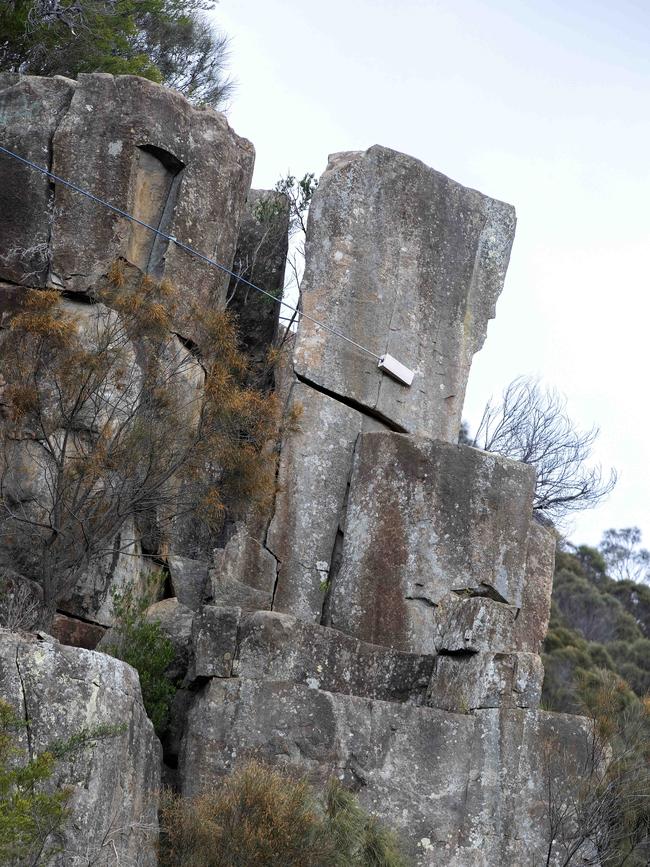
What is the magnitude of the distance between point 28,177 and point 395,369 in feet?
14.0

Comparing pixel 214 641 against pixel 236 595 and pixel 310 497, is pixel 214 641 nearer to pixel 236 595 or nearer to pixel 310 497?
pixel 236 595

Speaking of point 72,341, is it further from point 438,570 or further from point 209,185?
point 438,570

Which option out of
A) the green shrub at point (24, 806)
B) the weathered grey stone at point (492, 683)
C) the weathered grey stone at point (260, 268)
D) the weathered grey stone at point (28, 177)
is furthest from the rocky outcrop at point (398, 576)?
the weathered grey stone at point (28, 177)

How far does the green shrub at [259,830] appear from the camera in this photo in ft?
35.0

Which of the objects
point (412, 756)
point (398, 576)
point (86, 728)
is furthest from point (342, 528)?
point (86, 728)

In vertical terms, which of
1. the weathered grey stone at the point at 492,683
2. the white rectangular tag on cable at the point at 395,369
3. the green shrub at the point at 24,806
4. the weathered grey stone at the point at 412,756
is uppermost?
the white rectangular tag on cable at the point at 395,369

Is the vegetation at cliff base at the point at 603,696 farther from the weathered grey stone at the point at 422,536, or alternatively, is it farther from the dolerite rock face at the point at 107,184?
the dolerite rock face at the point at 107,184

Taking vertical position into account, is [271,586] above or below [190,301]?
below

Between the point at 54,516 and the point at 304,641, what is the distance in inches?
101

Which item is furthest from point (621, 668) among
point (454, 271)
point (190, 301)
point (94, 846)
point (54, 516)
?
point (94, 846)

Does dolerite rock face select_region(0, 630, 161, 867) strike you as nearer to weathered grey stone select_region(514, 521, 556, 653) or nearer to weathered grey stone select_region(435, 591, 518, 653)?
weathered grey stone select_region(435, 591, 518, 653)

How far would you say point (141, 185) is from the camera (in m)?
15.8

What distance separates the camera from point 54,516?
13.4m

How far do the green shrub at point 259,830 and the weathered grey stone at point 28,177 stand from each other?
20.7 feet
